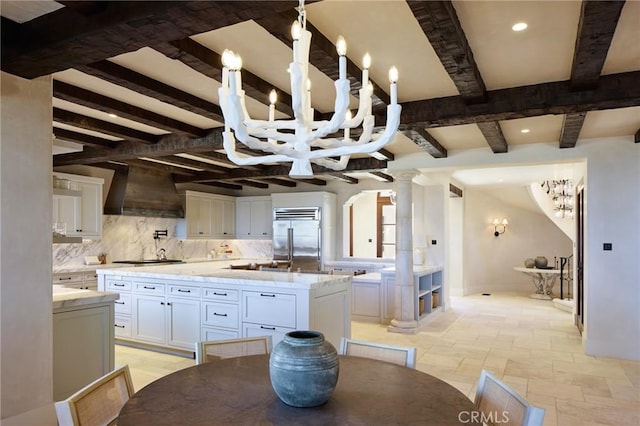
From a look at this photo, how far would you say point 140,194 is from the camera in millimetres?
7191

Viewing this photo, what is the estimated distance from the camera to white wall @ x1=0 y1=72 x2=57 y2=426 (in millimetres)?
2611

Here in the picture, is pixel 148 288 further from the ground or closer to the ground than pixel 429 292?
further from the ground

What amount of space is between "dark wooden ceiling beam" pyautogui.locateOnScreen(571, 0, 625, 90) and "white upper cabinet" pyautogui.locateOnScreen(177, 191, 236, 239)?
701cm

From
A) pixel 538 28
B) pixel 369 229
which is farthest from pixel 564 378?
pixel 369 229

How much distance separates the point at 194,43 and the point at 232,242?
7658mm

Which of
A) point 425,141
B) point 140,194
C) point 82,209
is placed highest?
point 425,141

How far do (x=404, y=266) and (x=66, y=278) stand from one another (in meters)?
4.82

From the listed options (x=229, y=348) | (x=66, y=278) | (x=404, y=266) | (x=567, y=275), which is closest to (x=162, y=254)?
(x=66, y=278)

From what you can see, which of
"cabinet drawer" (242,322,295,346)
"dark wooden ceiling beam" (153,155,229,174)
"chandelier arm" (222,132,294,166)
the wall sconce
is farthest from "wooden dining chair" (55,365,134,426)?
the wall sconce

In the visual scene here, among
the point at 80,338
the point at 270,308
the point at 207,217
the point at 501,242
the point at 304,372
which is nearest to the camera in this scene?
the point at 304,372

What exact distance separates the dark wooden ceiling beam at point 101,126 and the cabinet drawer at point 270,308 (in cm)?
222

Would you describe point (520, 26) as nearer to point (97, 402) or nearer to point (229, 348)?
point (229, 348)

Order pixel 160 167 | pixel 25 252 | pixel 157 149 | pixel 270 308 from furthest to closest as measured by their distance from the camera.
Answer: pixel 160 167 < pixel 157 149 < pixel 270 308 < pixel 25 252

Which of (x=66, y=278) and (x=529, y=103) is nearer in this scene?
(x=529, y=103)
